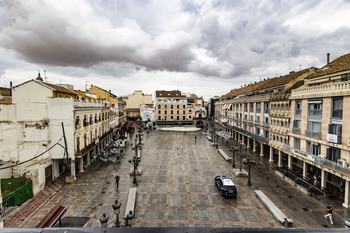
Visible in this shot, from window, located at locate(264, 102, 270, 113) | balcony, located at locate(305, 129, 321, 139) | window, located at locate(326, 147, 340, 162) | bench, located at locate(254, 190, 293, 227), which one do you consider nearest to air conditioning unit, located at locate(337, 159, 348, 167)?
window, located at locate(326, 147, 340, 162)

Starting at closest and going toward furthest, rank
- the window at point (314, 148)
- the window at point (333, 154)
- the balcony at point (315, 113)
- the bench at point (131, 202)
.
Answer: the bench at point (131, 202), the window at point (333, 154), the balcony at point (315, 113), the window at point (314, 148)

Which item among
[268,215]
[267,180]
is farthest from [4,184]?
[267,180]

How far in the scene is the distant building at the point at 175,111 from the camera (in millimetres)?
76750

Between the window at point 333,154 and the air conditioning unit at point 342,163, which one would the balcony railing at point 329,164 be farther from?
the window at point 333,154

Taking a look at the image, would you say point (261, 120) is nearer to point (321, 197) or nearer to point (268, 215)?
point (321, 197)

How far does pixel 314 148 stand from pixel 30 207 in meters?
29.3

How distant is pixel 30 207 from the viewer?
16.4 meters

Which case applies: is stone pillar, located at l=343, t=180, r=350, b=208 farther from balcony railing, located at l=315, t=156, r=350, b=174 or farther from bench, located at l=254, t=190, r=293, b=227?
bench, located at l=254, t=190, r=293, b=227

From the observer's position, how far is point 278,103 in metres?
28.8

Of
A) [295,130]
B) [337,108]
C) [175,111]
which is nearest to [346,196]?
[337,108]

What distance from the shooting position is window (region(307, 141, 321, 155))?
2089 cm

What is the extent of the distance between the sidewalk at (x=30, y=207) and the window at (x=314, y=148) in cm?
2854

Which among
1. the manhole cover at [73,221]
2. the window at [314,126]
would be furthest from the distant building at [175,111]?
the manhole cover at [73,221]

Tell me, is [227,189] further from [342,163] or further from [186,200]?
[342,163]
